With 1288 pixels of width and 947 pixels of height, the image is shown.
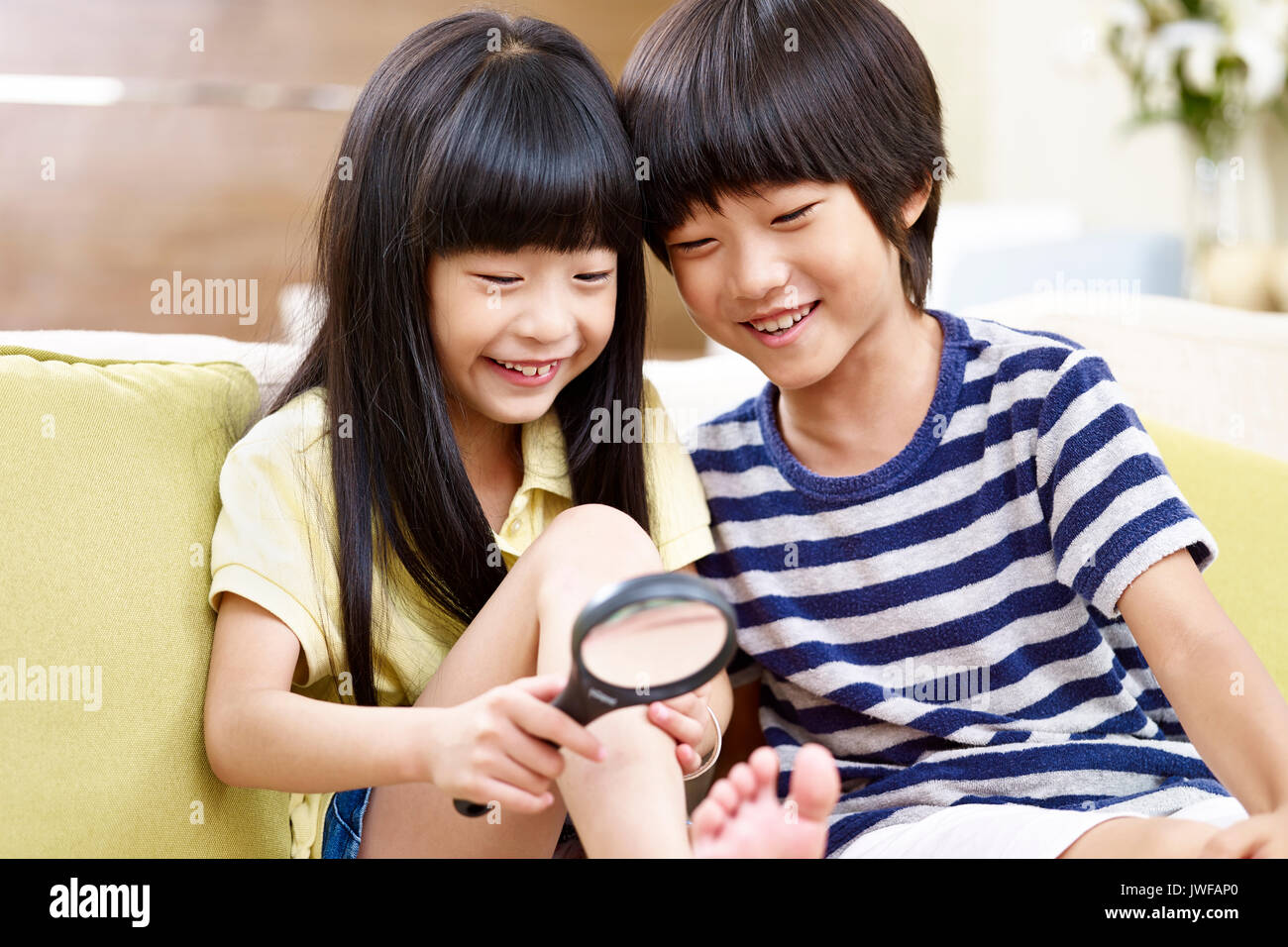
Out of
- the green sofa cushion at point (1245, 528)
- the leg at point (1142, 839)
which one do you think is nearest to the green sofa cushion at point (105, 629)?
the leg at point (1142, 839)

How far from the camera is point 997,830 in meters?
0.89

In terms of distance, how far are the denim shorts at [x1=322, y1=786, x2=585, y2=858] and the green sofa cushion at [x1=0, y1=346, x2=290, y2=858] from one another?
1.4 inches

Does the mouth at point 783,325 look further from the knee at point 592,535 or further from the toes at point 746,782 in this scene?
the toes at point 746,782

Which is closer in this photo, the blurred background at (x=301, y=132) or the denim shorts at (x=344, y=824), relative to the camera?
the denim shorts at (x=344, y=824)

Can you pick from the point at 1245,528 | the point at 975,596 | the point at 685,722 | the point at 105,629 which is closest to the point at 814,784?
the point at 685,722

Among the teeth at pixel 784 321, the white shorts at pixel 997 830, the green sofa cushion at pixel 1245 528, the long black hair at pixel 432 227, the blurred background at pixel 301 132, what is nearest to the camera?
the white shorts at pixel 997 830

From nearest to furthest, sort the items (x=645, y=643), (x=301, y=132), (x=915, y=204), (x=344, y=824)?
(x=645, y=643) → (x=344, y=824) → (x=915, y=204) → (x=301, y=132)

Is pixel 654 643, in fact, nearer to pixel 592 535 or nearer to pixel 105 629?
pixel 592 535

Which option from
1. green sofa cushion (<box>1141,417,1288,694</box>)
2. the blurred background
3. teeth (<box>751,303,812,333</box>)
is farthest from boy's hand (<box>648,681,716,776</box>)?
the blurred background

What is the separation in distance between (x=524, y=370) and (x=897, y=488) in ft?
1.14

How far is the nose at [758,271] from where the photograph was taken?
1025mm
